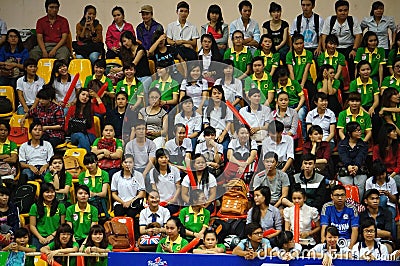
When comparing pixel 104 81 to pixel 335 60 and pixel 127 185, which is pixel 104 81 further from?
pixel 335 60

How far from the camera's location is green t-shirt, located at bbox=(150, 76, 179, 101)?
42.6 ft

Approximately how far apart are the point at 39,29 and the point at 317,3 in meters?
3.65

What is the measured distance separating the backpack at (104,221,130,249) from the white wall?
13.9 ft

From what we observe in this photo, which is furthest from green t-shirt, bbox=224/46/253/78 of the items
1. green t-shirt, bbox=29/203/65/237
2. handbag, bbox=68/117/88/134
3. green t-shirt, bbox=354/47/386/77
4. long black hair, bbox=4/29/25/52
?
green t-shirt, bbox=29/203/65/237

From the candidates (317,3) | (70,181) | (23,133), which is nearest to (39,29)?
(23,133)

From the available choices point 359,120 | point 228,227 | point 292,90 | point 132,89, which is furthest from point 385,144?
point 132,89

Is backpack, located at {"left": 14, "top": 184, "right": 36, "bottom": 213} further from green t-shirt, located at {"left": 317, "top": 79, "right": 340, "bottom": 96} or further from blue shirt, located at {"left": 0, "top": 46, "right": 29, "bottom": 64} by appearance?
green t-shirt, located at {"left": 317, "top": 79, "right": 340, "bottom": 96}

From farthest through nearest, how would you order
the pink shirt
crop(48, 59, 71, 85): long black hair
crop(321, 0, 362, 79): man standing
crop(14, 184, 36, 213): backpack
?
the pink shirt → crop(321, 0, 362, 79): man standing → crop(48, 59, 71, 85): long black hair → crop(14, 184, 36, 213): backpack

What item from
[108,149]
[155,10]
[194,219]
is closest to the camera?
[194,219]

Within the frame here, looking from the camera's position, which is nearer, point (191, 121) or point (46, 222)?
point (46, 222)

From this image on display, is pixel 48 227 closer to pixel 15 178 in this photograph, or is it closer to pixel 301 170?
pixel 15 178

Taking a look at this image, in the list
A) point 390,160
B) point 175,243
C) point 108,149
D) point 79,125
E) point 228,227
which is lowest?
point 175,243

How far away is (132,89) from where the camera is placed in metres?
13.1

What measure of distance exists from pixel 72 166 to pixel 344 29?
3.84m
